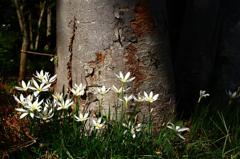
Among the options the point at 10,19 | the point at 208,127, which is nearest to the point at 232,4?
the point at 208,127

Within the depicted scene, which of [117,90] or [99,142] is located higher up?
[117,90]

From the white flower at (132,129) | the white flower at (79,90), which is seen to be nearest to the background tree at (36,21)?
the white flower at (79,90)

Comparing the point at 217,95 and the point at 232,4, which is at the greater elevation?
the point at 232,4

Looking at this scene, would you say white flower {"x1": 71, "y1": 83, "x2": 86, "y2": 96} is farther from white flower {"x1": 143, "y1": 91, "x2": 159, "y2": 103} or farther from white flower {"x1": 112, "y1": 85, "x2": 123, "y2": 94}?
white flower {"x1": 143, "y1": 91, "x2": 159, "y2": 103}

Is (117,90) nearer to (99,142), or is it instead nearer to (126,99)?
(126,99)

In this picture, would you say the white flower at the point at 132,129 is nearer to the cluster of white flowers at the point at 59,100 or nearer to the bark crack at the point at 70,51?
the cluster of white flowers at the point at 59,100

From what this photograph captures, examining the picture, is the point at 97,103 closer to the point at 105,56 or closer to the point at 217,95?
the point at 105,56

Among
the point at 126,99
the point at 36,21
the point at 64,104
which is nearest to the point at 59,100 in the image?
the point at 64,104

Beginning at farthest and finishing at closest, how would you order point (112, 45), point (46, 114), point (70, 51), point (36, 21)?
point (36, 21)
point (70, 51)
point (112, 45)
point (46, 114)
